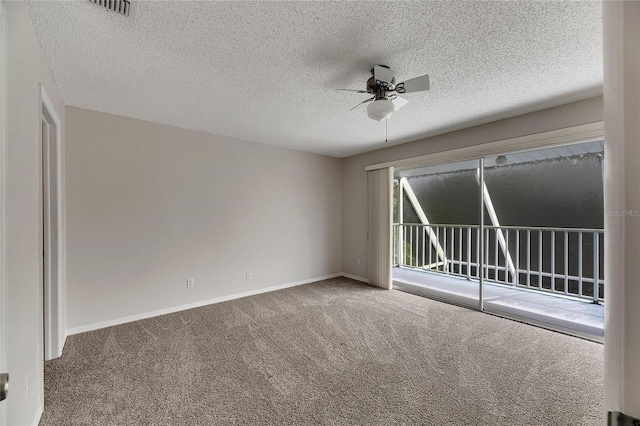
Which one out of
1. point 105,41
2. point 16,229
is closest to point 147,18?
point 105,41

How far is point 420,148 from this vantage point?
13.1ft

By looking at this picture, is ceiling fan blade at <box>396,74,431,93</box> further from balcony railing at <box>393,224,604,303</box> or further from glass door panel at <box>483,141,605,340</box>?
glass door panel at <box>483,141,605,340</box>

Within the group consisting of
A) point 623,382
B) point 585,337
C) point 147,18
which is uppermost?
point 147,18

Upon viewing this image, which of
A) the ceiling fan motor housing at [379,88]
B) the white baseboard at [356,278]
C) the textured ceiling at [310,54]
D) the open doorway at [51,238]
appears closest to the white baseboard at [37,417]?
the open doorway at [51,238]

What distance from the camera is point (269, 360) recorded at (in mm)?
2289

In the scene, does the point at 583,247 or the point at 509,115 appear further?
the point at 583,247

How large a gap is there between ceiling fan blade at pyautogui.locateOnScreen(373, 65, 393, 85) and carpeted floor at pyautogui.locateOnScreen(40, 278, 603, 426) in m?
2.23

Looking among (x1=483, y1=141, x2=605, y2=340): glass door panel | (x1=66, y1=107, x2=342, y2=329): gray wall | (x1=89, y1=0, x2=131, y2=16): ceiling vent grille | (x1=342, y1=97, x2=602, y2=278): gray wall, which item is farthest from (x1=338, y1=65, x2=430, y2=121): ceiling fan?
(x1=483, y1=141, x2=605, y2=340): glass door panel

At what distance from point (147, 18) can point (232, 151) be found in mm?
2329

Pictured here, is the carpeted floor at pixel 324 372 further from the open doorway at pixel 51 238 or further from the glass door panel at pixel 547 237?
the glass door panel at pixel 547 237

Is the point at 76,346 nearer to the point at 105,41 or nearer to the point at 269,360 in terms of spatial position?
the point at 269,360

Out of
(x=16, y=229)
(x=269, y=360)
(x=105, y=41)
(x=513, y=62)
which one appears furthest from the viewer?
(x=269, y=360)

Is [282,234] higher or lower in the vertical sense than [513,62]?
lower

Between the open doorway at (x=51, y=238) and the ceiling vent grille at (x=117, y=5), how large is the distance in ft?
4.32
